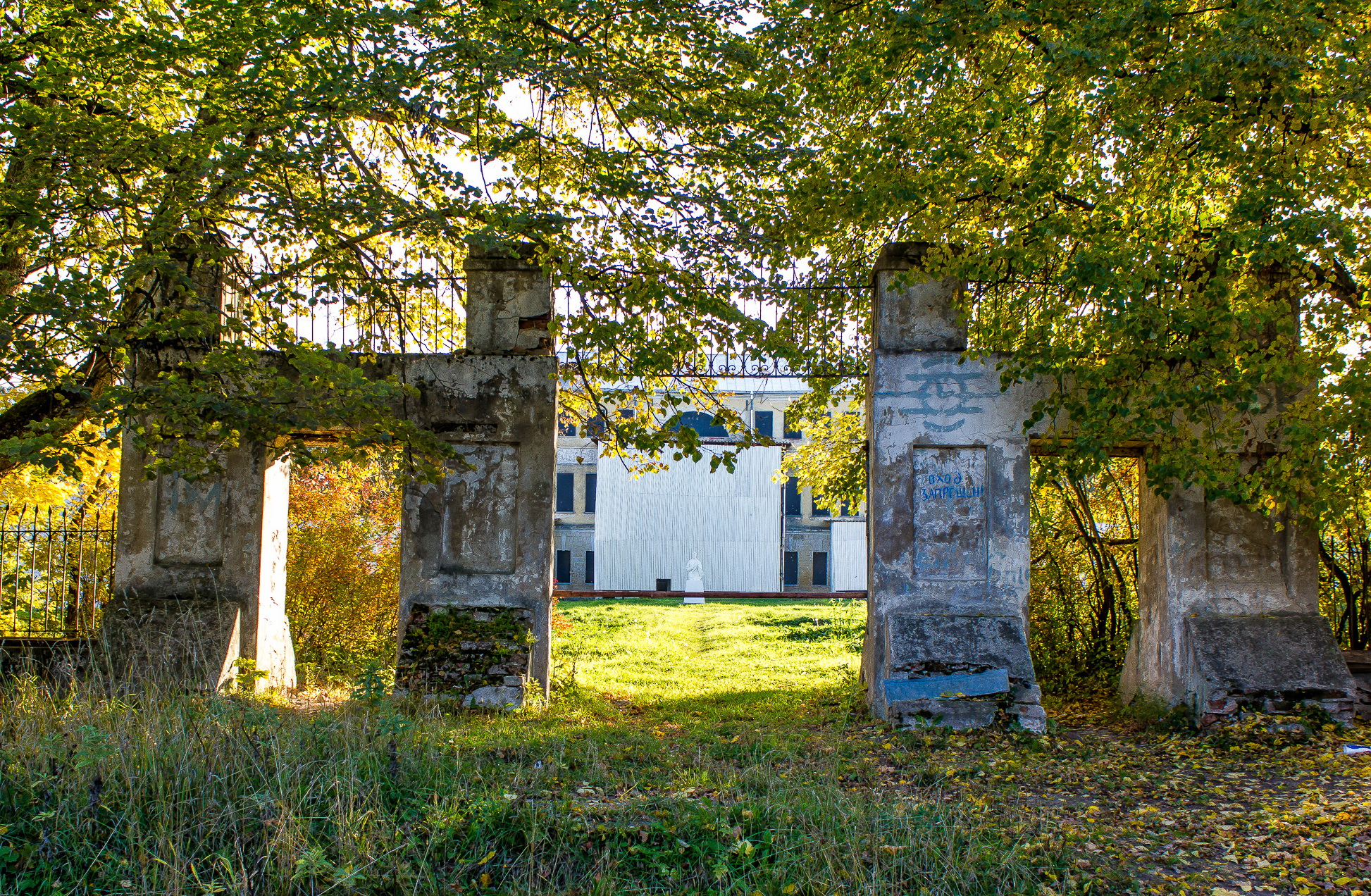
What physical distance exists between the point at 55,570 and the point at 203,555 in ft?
12.2

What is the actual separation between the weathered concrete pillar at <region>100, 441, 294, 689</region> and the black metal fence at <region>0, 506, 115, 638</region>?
98 cm

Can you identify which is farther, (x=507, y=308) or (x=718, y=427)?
(x=718, y=427)

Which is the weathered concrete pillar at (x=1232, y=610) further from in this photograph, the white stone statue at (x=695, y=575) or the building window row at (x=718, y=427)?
the white stone statue at (x=695, y=575)

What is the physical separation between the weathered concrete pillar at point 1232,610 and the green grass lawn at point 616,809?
0.50 meters

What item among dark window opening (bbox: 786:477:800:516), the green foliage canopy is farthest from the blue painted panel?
dark window opening (bbox: 786:477:800:516)

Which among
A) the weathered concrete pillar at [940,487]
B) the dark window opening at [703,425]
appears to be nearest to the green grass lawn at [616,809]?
the weathered concrete pillar at [940,487]

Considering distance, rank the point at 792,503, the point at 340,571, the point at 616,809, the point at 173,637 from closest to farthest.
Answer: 1. the point at 616,809
2. the point at 173,637
3. the point at 340,571
4. the point at 792,503

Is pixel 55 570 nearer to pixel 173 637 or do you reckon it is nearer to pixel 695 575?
pixel 173 637

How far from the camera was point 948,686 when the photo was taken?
24.3 feet

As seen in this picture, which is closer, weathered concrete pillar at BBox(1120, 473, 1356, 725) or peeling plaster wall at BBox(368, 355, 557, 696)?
weathered concrete pillar at BBox(1120, 473, 1356, 725)

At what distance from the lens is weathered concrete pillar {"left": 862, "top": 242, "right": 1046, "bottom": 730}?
25.8 ft

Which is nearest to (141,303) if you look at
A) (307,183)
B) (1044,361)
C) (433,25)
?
(307,183)

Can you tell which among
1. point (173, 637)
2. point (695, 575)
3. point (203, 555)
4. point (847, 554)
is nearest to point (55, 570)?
point (203, 555)

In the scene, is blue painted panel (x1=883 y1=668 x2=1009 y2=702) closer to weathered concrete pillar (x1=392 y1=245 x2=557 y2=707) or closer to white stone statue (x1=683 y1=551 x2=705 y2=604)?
weathered concrete pillar (x1=392 y1=245 x2=557 y2=707)
